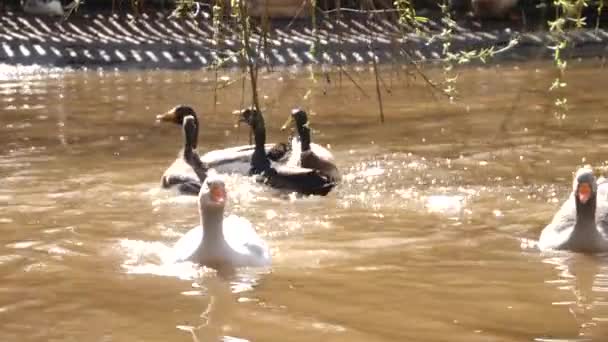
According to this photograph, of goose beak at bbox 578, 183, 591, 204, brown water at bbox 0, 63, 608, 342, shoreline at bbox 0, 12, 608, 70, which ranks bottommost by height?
brown water at bbox 0, 63, 608, 342

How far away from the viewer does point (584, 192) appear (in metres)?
7.65

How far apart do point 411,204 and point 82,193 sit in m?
2.69

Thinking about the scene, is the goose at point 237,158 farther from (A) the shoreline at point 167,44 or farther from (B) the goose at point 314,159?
(A) the shoreline at point 167,44

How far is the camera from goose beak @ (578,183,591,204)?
7621 mm

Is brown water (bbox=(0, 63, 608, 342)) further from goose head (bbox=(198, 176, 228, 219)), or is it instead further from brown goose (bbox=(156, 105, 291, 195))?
Answer: goose head (bbox=(198, 176, 228, 219))

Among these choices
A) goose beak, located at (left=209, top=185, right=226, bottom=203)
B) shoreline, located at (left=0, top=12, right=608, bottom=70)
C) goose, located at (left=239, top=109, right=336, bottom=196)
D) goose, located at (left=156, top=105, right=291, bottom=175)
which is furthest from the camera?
shoreline, located at (left=0, top=12, right=608, bottom=70)

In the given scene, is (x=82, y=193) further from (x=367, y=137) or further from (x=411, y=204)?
(x=367, y=137)

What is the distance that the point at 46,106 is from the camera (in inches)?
599

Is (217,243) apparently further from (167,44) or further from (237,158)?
(167,44)

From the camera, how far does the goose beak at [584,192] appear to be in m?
7.62

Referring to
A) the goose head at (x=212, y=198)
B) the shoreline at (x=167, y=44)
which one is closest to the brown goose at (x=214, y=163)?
the goose head at (x=212, y=198)

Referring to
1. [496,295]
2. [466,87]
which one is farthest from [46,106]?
[496,295]

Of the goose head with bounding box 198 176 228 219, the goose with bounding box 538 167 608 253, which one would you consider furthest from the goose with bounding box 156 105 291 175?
the goose with bounding box 538 167 608 253

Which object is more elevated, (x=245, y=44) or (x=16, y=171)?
(x=245, y=44)
